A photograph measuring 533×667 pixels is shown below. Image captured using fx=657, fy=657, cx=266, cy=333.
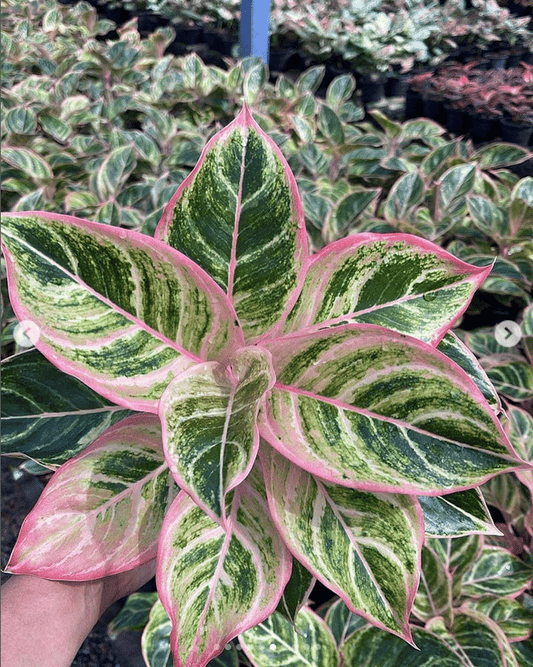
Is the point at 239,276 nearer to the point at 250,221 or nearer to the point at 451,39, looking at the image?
the point at 250,221

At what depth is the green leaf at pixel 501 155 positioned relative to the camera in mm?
1653

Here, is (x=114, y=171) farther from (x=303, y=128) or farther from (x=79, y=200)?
(x=303, y=128)

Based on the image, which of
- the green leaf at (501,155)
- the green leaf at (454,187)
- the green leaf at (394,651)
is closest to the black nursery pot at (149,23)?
the green leaf at (501,155)

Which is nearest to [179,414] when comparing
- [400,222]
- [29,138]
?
[400,222]

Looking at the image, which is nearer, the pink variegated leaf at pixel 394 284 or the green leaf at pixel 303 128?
the pink variegated leaf at pixel 394 284

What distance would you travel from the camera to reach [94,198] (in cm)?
133

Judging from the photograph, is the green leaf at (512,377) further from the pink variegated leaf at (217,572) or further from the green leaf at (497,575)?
Answer: the pink variegated leaf at (217,572)

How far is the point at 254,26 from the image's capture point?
2.03 metres

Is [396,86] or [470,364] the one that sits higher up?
[470,364]

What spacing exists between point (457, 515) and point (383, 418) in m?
0.12

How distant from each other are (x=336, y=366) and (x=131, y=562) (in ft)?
0.67

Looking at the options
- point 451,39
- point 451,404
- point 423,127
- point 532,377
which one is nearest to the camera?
point 451,404

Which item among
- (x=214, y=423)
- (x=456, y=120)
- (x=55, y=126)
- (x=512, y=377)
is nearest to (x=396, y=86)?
(x=456, y=120)

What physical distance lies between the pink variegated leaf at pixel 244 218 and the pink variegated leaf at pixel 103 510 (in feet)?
0.42
